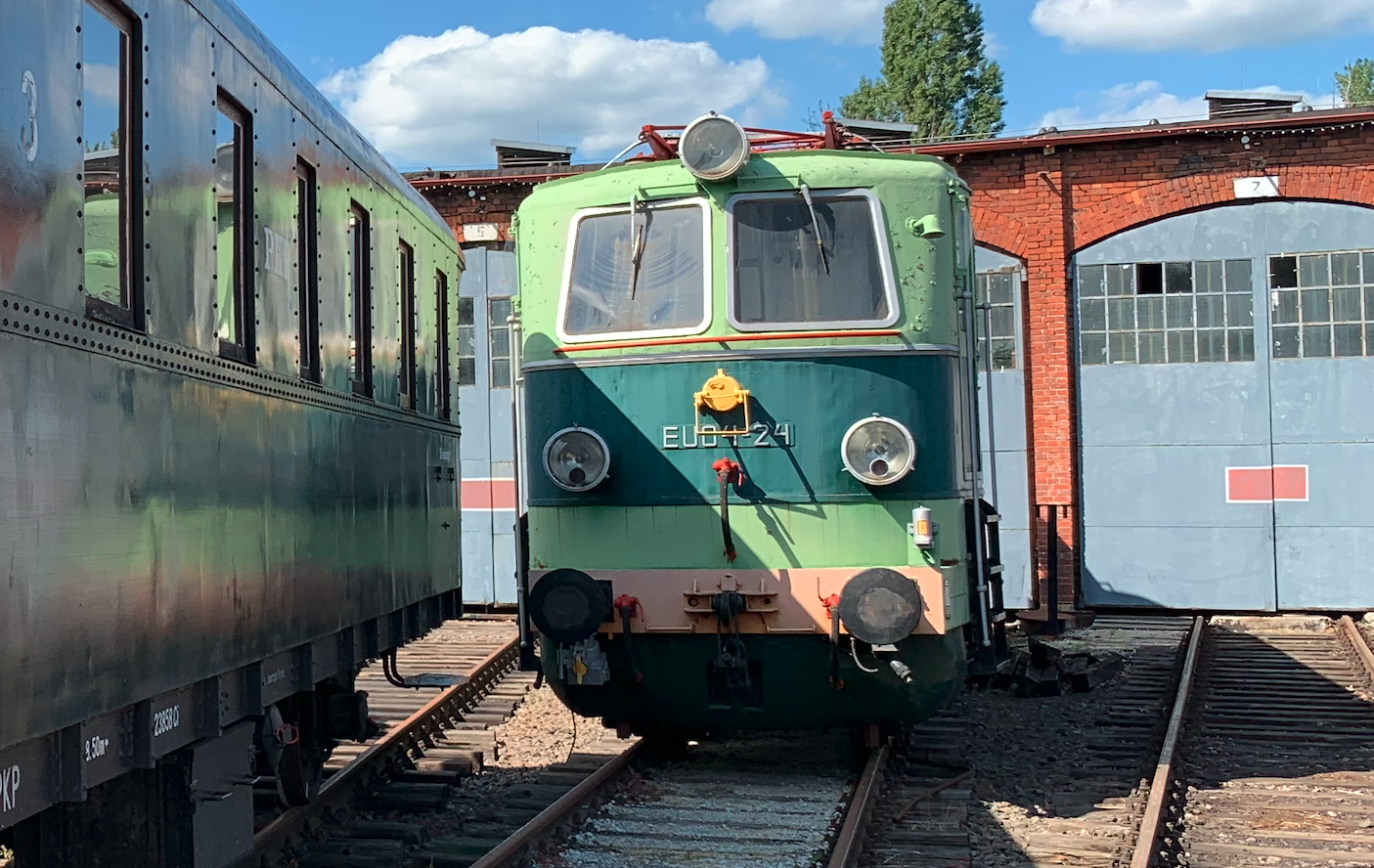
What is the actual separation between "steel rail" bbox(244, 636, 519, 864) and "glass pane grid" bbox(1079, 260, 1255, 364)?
8518mm

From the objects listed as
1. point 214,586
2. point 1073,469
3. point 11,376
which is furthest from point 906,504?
point 1073,469

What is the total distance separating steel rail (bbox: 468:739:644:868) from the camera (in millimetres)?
5672

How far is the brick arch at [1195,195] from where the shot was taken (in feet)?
52.1

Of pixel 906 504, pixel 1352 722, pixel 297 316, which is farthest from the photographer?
pixel 1352 722

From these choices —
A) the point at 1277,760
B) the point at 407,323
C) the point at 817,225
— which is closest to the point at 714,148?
the point at 817,225

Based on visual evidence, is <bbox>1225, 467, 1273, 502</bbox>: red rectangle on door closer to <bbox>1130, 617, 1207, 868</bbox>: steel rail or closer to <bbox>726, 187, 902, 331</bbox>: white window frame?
<bbox>1130, 617, 1207, 868</bbox>: steel rail

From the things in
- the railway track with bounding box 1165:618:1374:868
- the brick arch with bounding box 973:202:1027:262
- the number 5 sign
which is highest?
the number 5 sign

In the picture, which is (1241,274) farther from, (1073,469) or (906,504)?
(906,504)

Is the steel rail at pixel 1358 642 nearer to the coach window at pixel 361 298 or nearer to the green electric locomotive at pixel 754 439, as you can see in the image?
the green electric locomotive at pixel 754 439

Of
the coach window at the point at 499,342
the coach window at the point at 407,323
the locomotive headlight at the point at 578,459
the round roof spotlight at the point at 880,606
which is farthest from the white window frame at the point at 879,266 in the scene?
the coach window at the point at 499,342

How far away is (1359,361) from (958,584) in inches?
428

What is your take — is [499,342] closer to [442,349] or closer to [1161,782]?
[442,349]

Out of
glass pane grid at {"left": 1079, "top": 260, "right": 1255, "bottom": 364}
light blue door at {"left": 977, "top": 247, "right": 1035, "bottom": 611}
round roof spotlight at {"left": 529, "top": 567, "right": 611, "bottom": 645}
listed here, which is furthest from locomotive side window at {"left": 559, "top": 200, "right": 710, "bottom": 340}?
glass pane grid at {"left": 1079, "top": 260, "right": 1255, "bottom": 364}

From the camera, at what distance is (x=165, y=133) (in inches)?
168
